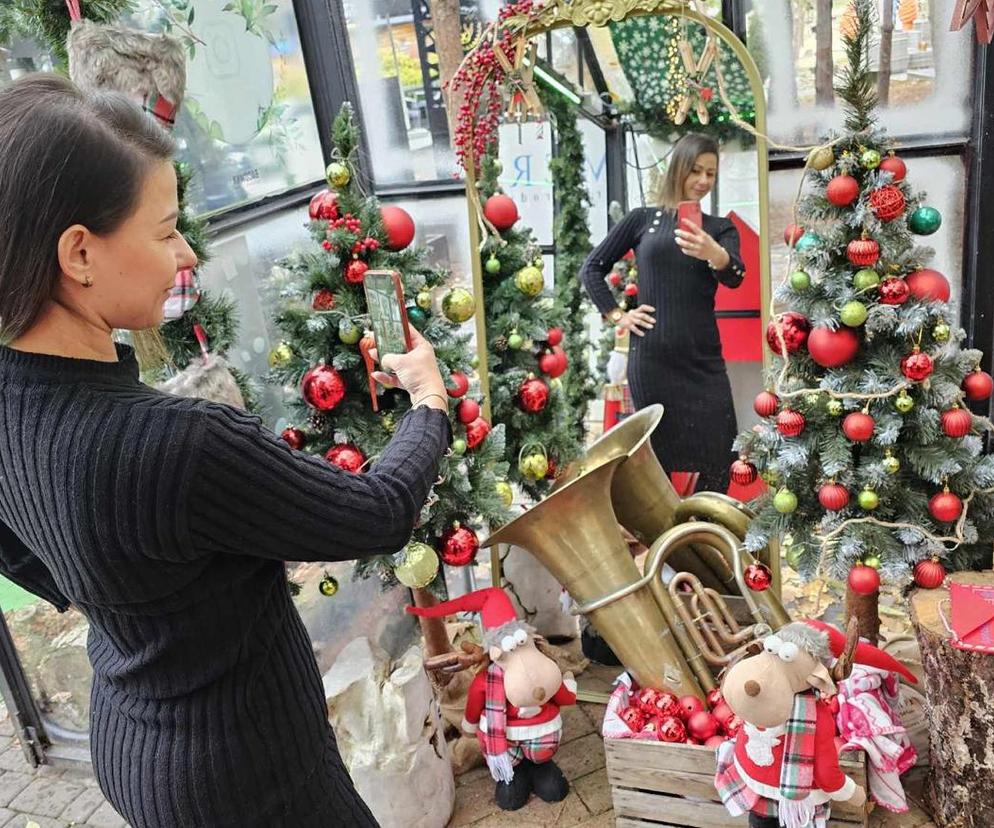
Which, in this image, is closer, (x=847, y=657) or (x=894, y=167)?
(x=847, y=657)

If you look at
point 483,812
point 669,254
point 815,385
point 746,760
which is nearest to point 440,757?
point 483,812

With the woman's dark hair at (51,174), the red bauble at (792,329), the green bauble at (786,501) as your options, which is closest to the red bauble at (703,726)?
the green bauble at (786,501)

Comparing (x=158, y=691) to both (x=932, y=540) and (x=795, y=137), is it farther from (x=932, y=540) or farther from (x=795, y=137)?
(x=795, y=137)

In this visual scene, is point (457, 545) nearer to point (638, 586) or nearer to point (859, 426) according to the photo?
point (638, 586)

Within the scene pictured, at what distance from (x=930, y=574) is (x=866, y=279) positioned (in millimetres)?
760

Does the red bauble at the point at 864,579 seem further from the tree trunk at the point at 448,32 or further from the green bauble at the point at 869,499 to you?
the tree trunk at the point at 448,32

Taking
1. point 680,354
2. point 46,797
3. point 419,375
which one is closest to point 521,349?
point 680,354

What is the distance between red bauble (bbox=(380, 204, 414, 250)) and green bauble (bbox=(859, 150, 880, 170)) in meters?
1.20

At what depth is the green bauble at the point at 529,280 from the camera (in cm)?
263

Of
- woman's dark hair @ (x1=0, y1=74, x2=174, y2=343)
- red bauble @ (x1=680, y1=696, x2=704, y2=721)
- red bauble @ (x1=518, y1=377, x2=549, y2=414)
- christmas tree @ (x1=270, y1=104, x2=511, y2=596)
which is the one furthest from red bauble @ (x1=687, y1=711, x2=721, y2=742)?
woman's dark hair @ (x1=0, y1=74, x2=174, y2=343)

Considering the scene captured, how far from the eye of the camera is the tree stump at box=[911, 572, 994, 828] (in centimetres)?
189

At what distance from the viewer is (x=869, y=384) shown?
82.7 inches

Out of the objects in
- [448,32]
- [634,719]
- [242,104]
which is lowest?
[634,719]

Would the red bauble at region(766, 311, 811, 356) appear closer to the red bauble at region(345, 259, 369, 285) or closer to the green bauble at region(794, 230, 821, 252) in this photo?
the green bauble at region(794, 230, 821, 252)
